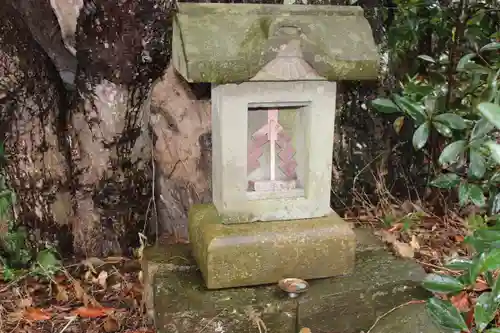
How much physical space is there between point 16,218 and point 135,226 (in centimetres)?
63

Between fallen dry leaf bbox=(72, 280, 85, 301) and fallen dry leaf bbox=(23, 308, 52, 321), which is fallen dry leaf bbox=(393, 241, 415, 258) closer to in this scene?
fallen dry leaf bbox=(72, 280, 85, 301)

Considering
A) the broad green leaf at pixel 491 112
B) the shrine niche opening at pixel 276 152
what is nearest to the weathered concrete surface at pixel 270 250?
the shrine niche opening at pixel 276 152

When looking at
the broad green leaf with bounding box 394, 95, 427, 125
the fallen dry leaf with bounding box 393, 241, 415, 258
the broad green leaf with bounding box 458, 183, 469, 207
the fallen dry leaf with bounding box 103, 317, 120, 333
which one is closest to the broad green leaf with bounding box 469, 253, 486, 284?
the broad green leaf with bounding box 458, 183, 469, 207

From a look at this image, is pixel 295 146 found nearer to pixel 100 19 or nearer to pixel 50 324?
pixel 100 19

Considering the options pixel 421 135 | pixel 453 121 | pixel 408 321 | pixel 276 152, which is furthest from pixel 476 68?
pixel 408 321

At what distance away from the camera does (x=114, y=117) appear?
2938mm

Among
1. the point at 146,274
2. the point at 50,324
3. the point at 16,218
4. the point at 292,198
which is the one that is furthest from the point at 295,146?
the point at 16,218

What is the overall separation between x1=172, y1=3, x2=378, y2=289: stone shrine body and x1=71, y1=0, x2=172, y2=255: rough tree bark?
520 mm

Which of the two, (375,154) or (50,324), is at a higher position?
(375,154)

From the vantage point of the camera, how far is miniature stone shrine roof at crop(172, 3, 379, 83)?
208 centimetres

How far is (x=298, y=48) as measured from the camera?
7.09 feet

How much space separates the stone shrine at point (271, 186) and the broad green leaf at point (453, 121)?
651 millimetres

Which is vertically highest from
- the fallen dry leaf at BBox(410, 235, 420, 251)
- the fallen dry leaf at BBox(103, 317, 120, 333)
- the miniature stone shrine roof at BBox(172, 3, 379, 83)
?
the miniature stone shrine roof at BBox(172, 3, 379, 83)

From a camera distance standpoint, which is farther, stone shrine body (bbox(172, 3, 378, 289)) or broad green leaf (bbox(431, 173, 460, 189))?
broad green leaf (bbox(431, 173, 460, 189))
